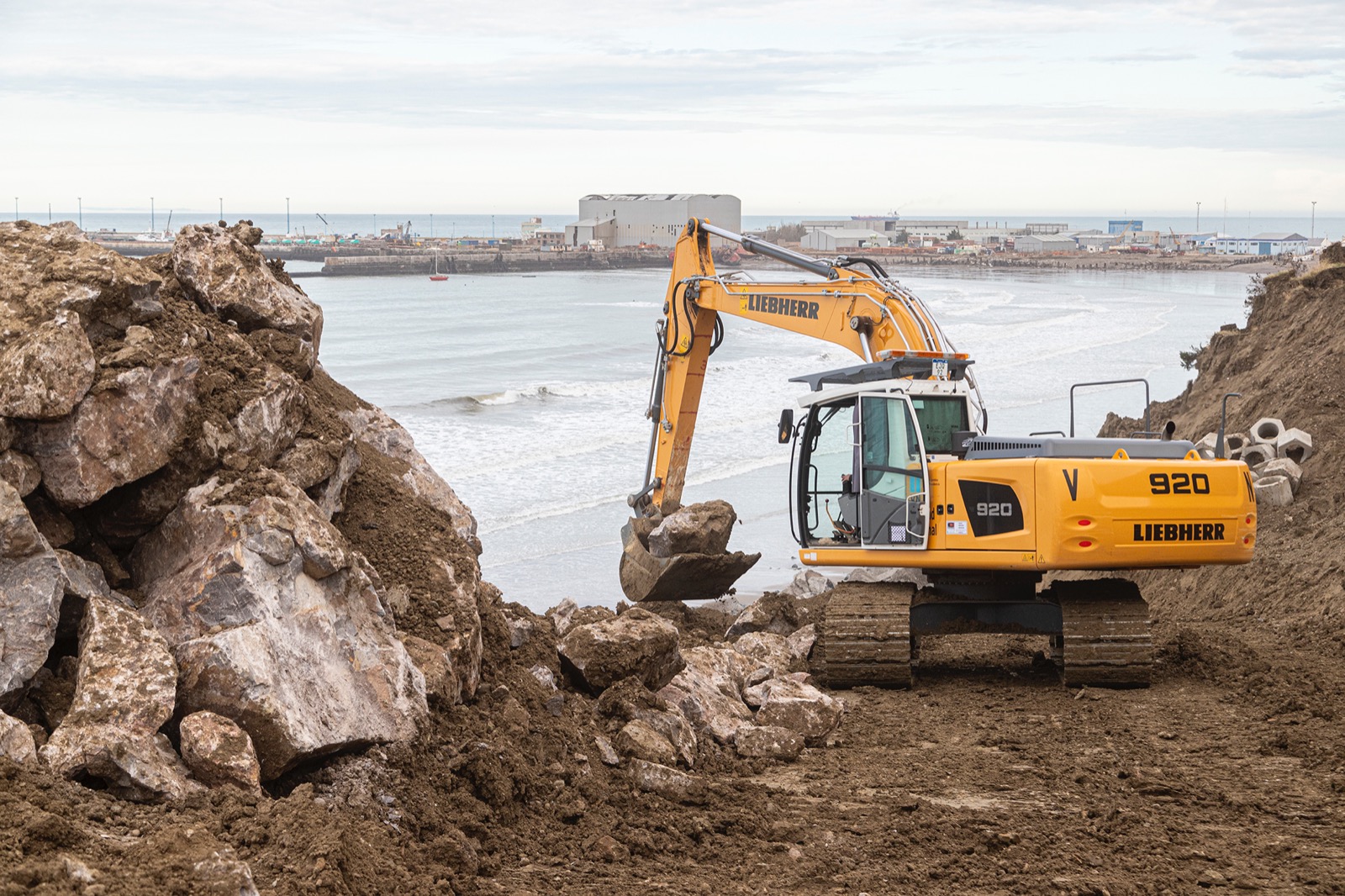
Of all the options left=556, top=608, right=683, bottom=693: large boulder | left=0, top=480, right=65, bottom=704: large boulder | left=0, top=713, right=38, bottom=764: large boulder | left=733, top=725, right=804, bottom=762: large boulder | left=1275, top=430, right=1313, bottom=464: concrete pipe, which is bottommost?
left=733, top=725, right=804, bottom=762: large boulder

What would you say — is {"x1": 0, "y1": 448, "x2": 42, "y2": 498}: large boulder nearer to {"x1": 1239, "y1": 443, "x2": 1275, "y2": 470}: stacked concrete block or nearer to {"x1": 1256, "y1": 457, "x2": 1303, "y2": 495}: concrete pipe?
{"x1": 1256, "y1": 457, "x2": 1303, "y2": 495}: concrete pipe

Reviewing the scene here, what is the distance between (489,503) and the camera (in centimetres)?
1988

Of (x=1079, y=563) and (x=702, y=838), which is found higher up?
(x=1079, y=563)

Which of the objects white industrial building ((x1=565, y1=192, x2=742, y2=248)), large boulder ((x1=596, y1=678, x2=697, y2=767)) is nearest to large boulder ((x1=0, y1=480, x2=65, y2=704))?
large boulder ((x1=596, y1=678, x2=697, y2=767))

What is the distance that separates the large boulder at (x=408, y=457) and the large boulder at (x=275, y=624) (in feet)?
5.91

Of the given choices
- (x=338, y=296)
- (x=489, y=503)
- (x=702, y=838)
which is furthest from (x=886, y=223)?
(x=702, y=838)

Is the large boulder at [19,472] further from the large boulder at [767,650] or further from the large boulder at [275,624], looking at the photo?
the large boulder at [767,650]

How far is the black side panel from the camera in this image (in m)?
9.86

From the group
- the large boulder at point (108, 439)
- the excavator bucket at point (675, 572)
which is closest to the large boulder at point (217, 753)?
the large boulder at point (108, 439)

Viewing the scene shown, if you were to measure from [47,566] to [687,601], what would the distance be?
34.0 feet

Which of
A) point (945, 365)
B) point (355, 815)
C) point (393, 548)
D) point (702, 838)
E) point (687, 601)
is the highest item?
point (945, 365)

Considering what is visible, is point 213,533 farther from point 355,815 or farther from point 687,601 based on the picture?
point 687,601

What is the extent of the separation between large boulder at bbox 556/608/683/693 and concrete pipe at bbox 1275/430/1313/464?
10464 mm

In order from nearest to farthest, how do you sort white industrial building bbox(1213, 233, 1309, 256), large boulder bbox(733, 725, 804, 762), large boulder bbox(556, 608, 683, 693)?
large boulder bbox(556, 608, 683, 693) < large boulder bbox(733, 725, 804, 762) < white industrial building bbox(1213, 233, 1309, 256)
